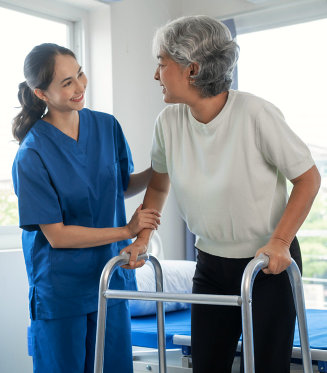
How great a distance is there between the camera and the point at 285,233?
1531 millimetres

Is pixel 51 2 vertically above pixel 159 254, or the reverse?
pixel 51 2

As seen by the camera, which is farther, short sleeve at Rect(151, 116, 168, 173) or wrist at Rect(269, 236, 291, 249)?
short sleeve at Rect(151, 116, 168, 173)

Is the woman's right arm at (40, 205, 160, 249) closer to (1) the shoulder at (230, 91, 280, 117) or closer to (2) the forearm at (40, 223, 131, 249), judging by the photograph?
(2) the forearm at (40, 223, 131, 249)

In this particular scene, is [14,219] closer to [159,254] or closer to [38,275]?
[159,254]

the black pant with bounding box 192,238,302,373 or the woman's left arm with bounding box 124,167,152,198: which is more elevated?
the woman's left arm with bounding box 124,167,152,198

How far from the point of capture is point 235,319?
174cm

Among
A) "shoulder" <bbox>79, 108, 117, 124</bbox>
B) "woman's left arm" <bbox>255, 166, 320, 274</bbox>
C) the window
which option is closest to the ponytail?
"shoulder" <bbox>79, 108, 117, 124</bbox>

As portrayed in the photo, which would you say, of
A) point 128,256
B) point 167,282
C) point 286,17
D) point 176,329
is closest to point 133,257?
point 128,256

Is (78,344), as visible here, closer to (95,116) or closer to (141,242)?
(141,242)

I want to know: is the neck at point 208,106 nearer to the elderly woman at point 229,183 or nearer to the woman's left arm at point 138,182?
the elderly woman at point 229,183

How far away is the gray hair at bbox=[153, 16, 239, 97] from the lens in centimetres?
163

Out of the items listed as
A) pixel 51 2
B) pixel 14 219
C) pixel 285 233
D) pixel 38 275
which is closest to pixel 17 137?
pixel 38 275

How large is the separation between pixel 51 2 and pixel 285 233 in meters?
2.33

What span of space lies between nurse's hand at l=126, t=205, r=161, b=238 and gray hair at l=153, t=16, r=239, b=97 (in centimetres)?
43
